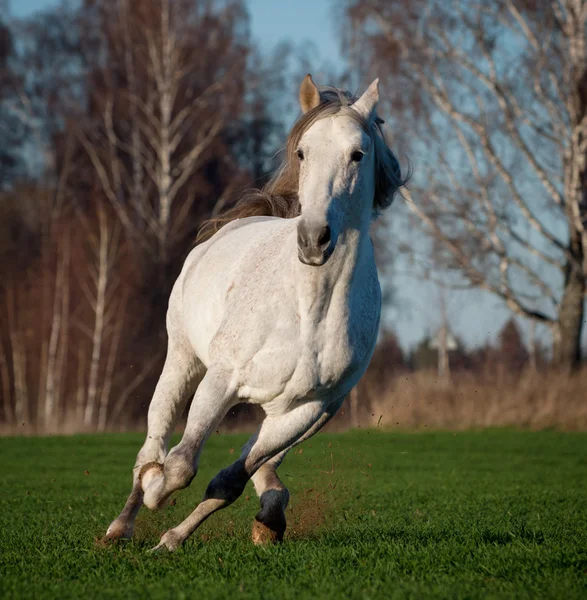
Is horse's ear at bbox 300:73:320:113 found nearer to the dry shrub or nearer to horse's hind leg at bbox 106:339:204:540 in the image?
horse's hind leg at bbox 106:339:204:540

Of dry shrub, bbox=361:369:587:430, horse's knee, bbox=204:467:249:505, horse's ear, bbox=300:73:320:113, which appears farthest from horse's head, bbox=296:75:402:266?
dry shrub, bbox=361:369:587:430

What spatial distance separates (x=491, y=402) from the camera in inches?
804

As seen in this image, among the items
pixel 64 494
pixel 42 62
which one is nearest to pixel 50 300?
pixel 42 62

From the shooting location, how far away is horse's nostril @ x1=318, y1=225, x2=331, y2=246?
4473mm

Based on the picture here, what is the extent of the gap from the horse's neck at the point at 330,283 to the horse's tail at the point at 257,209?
1972mm

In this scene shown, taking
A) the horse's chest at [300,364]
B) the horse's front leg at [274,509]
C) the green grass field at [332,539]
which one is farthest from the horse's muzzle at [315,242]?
the green grass field at [332,539]

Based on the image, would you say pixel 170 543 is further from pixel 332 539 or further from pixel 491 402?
pixel 491 402

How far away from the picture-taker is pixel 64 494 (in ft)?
30.0

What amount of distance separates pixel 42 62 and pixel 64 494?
81.6 ft

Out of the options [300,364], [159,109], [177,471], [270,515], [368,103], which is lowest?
[270,515]

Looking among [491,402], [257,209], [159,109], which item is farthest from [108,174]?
[257,209]

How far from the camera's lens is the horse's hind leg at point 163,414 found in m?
5.80

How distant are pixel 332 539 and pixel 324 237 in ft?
7.12

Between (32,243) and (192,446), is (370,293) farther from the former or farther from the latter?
(32,243)
